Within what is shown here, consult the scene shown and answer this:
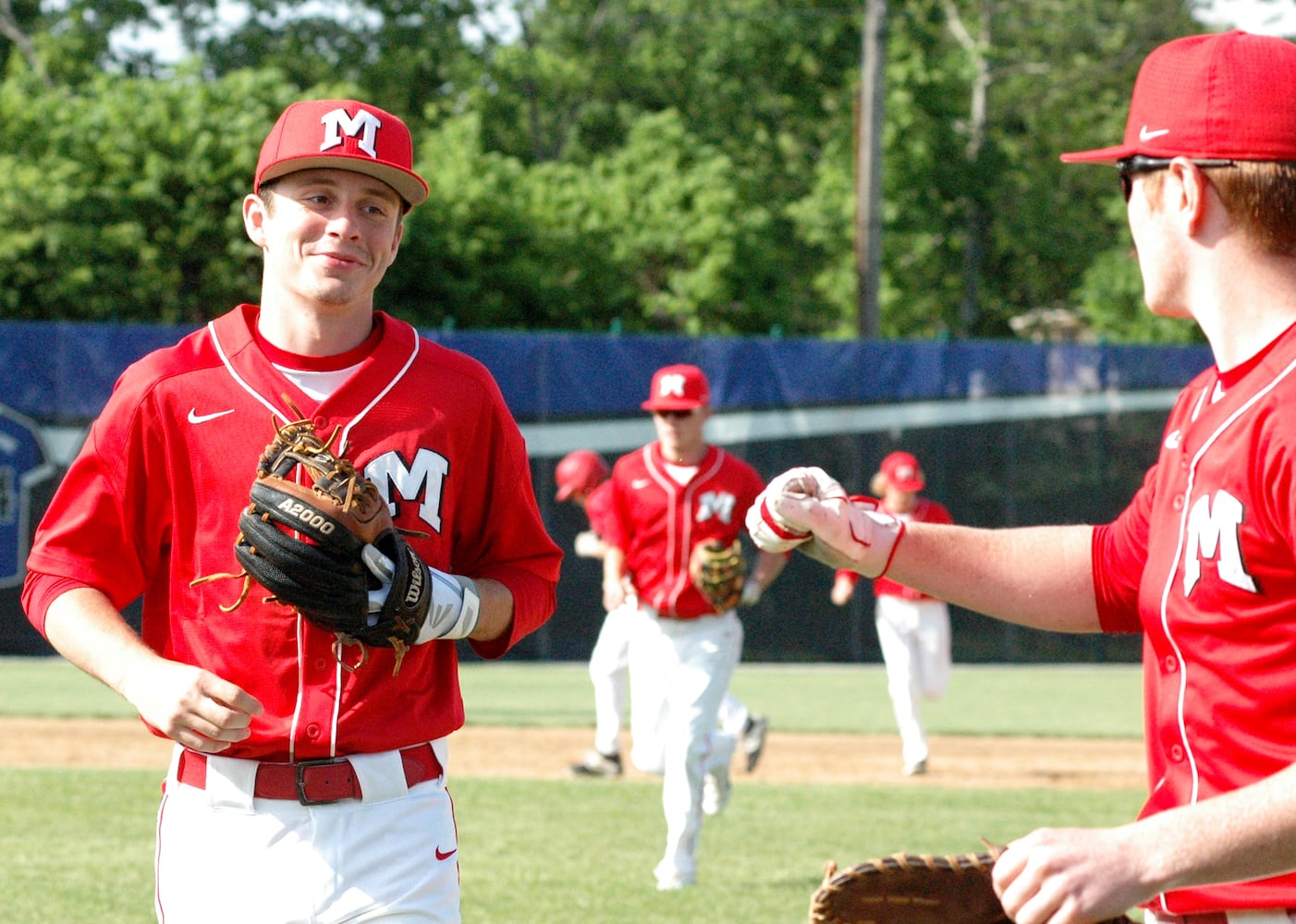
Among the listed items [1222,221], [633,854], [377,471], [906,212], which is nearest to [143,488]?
[377,471]

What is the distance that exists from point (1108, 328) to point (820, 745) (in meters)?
22.6

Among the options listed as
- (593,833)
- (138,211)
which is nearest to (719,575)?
(593,833)

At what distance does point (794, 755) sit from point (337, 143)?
8.62 m

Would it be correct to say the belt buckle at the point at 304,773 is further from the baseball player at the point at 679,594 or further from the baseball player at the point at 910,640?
the baseball player at the point at 910,640

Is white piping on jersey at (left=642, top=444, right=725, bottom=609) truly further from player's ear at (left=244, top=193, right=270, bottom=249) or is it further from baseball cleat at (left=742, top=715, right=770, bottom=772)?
player's ear at (left=244, top=193, right=270, bottom=249)

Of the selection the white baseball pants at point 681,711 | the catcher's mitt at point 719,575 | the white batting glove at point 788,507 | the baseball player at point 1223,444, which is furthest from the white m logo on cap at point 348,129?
the catcher's mitt at point 719,575

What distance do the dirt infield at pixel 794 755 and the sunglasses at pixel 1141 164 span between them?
26.5ft

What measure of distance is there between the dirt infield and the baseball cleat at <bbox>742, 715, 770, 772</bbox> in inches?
9.4

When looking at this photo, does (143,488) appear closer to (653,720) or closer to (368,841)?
(368,841)

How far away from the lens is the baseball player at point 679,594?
759cm

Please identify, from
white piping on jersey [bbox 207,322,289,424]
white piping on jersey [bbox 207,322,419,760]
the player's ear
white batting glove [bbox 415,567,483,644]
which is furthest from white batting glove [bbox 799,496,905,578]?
the player's ear

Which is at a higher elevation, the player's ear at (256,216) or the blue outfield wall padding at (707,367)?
the blue outfield wall padding at (707,367)

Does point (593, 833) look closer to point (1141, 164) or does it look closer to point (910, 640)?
point (910, 640)

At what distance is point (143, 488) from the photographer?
3.21 metres
